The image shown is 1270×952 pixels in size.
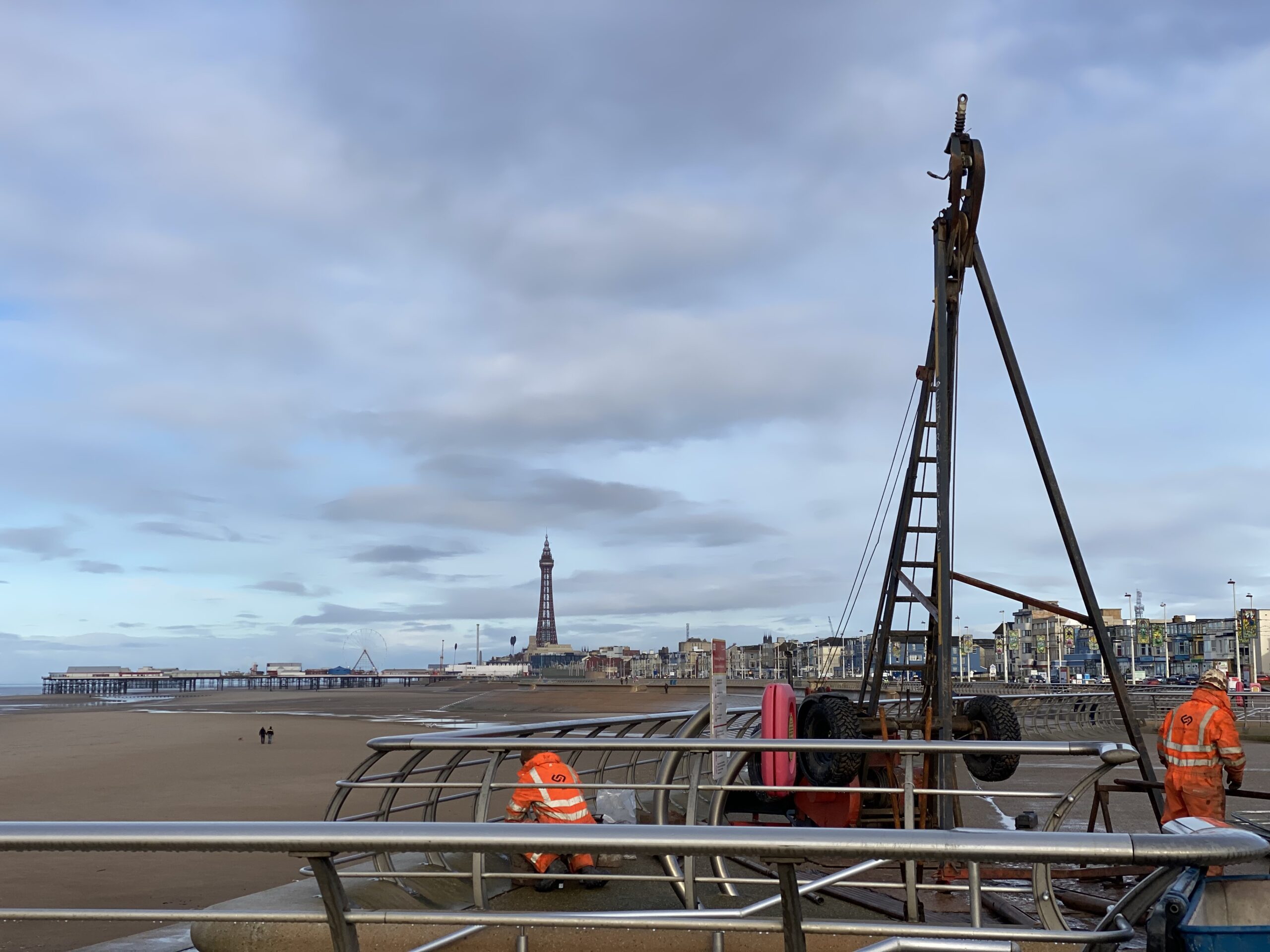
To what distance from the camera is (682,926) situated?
2486mm

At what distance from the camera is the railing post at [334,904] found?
235cm

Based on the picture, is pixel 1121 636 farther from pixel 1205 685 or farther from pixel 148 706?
pixel 1205 685

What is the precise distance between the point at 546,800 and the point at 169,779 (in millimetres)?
19231

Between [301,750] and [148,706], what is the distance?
53697mm

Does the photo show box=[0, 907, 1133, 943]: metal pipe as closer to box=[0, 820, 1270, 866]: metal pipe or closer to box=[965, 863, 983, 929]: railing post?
box=[0, 820, 1270, 866]: metal pipe

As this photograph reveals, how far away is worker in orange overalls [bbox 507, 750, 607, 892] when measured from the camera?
6242 millimetres

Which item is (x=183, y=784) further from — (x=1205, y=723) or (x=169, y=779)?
(x=1205, y=723)

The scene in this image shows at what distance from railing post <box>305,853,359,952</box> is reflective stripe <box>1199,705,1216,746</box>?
6.40 meters

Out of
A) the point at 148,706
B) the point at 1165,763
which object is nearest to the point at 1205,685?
the point at 1165,763

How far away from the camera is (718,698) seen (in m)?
7.74

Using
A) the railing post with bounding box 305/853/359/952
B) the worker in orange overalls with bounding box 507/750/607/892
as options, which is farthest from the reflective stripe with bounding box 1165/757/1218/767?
the railing post with bounding box 305/853/359/952

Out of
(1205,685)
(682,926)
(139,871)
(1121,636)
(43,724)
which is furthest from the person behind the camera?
(1121,636)

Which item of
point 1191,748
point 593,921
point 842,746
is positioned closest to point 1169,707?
point 1191,748

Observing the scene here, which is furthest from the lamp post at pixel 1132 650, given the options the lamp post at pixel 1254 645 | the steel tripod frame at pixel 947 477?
the steel tripod frame at pixel 947 477
